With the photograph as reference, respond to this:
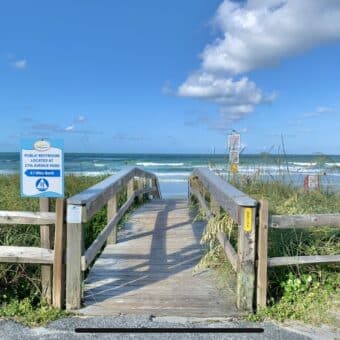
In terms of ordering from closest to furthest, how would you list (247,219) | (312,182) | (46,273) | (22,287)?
(247,219)
(46,273)
(22,287)
(312,182)

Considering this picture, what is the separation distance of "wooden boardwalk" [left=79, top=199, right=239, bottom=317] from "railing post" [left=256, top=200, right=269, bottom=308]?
0.27 m

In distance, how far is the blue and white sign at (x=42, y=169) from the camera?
3438 millimetres

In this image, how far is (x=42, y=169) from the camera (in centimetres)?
348

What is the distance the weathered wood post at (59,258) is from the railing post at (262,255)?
5.59ft

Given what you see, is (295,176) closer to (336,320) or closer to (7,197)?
(336,320)

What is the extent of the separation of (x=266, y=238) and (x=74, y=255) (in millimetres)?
1681

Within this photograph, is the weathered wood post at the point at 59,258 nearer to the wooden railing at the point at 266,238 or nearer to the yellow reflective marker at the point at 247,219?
the yellow reflective marker at the point at 247,219

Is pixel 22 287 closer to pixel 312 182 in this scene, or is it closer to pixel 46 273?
pixel 46 273

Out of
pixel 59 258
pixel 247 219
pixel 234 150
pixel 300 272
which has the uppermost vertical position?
pixel 234 150

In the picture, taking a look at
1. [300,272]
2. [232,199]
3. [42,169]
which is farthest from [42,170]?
[300,272]

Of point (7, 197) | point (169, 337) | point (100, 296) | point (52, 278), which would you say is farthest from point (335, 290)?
point (7, 197)

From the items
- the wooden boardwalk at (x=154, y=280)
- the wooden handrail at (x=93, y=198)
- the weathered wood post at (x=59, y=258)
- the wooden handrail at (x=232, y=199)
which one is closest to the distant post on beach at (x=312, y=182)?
the wooden boardwalk at (x=154, y=280)

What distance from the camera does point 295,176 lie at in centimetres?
722

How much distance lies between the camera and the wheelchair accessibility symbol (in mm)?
3484
